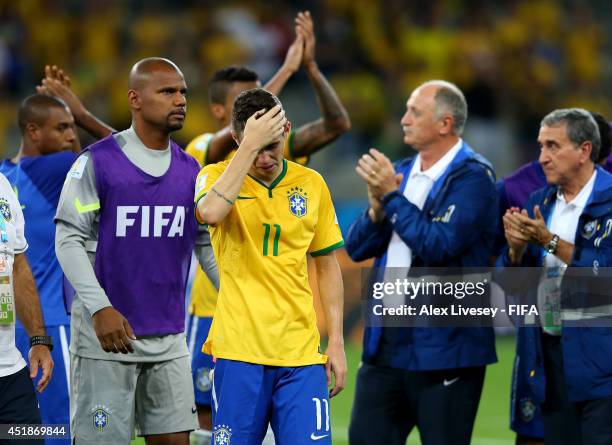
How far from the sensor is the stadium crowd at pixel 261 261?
5180 mm

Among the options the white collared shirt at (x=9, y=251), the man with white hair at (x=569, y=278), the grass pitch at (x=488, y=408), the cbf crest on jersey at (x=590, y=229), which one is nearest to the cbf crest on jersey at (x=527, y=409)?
the man with white hair at (x=569, y=278)

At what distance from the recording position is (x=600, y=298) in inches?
243

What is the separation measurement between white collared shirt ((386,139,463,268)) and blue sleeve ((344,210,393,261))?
51mm

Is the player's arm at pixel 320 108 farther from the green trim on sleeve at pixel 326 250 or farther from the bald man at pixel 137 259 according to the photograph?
the green trim on sleeve at pixel 326 250

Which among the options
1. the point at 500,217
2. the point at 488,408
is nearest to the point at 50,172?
the point at 500,217

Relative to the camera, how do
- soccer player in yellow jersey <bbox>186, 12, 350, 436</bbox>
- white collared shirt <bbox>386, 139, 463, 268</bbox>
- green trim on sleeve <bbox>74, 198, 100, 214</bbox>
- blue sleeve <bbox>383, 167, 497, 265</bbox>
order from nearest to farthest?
green trim on sleeve <bbox>74, 198, 100, 214</bbox> → blue sleeve <bbox>383, 167, 497, 265</bbox> → white collared shirt <bbox>386, 139, 463, 268</bbox> → soccer player in yellow jersey <bbox>186, 12, 350, 436</bbox>

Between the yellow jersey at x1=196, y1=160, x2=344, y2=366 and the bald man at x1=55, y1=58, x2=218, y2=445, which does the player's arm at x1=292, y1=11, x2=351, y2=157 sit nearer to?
the bald man at x1=55, y1=58, x2=218, y2=445

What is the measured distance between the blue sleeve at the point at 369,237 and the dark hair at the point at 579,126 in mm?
1097

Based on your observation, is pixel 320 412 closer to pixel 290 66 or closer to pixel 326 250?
pixel 326 250

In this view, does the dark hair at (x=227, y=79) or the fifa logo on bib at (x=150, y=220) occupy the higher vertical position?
the dark hair at (x=227, y=79)

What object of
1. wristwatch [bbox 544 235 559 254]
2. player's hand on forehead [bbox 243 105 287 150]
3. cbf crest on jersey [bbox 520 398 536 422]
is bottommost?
cbf crest on jersey [bbox 520 398 536 422]

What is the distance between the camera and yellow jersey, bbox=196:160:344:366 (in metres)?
5.14

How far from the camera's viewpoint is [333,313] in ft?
17.6

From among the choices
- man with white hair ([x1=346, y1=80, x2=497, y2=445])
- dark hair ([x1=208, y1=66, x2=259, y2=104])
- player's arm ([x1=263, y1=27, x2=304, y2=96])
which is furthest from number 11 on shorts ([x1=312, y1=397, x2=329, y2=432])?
dark hair ([x1=208, y1=66, x2=259, y2=104])
